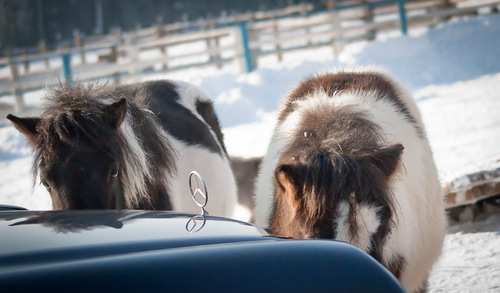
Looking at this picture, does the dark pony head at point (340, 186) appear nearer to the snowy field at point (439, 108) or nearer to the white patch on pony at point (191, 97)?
the snowy field at point (439, 108)

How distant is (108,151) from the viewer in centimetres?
264

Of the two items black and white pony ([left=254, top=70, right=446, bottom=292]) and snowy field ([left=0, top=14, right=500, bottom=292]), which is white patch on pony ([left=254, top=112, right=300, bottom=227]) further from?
snowy field ([left=0, top=14, right=500, bottom=292])

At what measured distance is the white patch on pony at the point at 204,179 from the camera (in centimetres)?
348

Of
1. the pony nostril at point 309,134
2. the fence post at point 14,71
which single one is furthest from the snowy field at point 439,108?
the fence post at point 14,71

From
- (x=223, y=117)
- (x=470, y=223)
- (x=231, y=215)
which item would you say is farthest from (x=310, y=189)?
(x=223, y=117)

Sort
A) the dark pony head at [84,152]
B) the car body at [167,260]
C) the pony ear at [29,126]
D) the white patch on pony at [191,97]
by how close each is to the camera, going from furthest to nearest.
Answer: the white patch on pony at [191,97], the pony ear at [29,126], the dark pony head at [84,152], the car body at [167,260]

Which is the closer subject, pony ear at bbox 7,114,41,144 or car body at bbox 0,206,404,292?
car body at bbox 0,206,404,292

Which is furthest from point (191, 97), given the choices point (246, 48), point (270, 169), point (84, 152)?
point (246, 48)

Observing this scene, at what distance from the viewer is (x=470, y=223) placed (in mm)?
4695

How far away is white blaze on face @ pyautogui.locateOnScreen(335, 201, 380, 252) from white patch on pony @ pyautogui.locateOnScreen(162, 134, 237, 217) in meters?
1.33

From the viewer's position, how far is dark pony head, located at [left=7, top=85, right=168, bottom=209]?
2.48m

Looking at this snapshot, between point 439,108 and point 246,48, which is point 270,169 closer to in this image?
point 439,108

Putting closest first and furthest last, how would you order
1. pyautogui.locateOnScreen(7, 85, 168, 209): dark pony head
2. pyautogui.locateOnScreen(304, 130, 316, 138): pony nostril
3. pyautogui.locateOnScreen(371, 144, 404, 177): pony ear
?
pyautogui.locateOnScreen(371, 144, 404, 177): pony ear → pyautogui.locateOnScreen(7, 85, 168, 209): dark pony head → pyautogui.locateOnScreen(304, 130, 316, 138): pony nostril

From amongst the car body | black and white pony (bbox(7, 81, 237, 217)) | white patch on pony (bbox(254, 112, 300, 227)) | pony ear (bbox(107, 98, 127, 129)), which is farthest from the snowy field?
the car body
